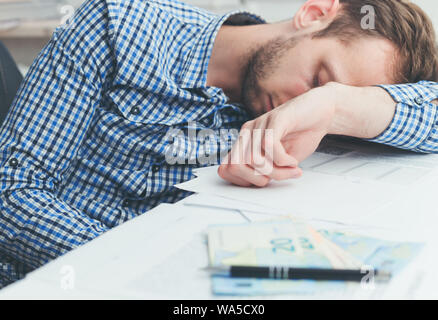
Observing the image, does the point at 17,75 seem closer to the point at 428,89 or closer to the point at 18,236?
the point at 18,236

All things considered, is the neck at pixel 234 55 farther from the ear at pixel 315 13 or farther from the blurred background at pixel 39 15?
the blurred background at pixel 39 15

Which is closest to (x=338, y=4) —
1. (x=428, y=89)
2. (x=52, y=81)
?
(x=428, y=89)

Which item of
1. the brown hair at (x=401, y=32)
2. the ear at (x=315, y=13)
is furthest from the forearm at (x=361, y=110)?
the ear at (x=315, y=13)

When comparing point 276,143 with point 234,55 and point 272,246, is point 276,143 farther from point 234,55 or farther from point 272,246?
point 234,55

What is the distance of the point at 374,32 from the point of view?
36.2 inches

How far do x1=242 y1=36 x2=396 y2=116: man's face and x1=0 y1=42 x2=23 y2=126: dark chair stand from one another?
54 cm

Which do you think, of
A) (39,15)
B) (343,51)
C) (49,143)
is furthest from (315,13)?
(39,15)

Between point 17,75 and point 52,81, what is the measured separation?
30cm

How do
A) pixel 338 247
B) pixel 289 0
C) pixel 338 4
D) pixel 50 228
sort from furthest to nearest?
pixel 289 0 → pixel 338 4 → pixel 50 228 → pixel 338 247

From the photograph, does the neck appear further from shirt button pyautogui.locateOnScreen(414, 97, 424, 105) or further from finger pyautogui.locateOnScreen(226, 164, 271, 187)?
finger pyautogui.locateOnScreen(226, 164, 271, 187)

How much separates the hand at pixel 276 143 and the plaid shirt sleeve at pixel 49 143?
29 centimetres

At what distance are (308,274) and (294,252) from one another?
43 mm

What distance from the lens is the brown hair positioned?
0.92 metres

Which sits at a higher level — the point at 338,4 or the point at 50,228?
the point at 338,4
